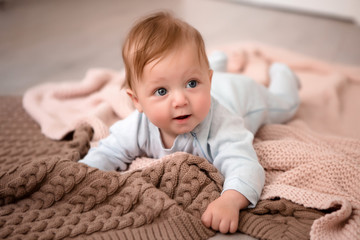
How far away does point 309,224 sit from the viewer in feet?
2.71

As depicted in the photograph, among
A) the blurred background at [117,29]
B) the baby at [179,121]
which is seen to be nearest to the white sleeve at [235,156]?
the baby at [179,121]

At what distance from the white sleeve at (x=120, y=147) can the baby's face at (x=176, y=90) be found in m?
0.13

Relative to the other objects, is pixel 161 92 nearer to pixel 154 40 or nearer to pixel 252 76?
pixel 154 40

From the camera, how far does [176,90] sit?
2.72 feet

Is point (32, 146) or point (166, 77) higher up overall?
point (166, 77)

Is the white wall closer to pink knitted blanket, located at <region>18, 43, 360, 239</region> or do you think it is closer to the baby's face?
pink knitted blanket, located at <region>18, 43, 360, 239</region>

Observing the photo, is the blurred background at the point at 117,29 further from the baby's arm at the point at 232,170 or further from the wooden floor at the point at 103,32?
the baby's arm at the point at 232,170

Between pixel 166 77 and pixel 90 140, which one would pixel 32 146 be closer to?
pixel 90 140

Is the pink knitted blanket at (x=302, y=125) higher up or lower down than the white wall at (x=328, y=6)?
lower down

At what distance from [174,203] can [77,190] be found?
23 cm

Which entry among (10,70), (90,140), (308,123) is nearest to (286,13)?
(308,123)

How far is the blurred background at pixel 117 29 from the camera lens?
79.2 inches

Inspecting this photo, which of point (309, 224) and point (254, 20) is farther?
point (254, 20)

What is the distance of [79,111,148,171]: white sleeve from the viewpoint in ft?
3.29
